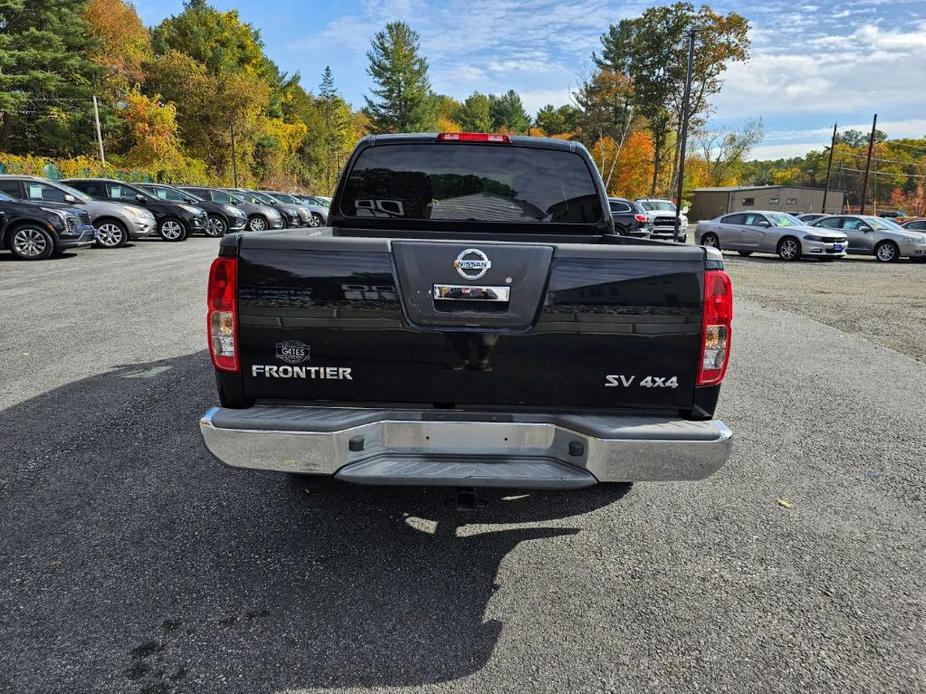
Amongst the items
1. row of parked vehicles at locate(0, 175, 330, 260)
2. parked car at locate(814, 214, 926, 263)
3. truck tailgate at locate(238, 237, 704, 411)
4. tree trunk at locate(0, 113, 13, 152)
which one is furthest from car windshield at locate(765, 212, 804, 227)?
tree trunk at locate(0, 113, 13, 152)

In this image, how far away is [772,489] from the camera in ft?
12.3

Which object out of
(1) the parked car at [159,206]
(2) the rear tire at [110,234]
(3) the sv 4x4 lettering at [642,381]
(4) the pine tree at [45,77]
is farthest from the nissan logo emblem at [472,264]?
(4) the pine tree at [45,77]

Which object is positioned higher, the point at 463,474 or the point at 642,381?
the point at 642,381

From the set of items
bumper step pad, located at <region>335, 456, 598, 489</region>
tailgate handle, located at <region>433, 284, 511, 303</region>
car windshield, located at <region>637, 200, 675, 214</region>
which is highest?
car windshield, located at <region>637, 200, 675, 214</region>

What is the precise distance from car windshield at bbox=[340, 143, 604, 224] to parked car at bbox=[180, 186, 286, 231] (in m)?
21.5

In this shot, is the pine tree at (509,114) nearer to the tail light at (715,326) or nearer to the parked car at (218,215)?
the parked car at (218,215)

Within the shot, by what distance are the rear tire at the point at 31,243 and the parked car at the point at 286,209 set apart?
1272 cm

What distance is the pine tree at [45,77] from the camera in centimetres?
4100

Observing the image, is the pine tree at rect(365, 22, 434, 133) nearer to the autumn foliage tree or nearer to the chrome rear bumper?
the autumn foliage tree

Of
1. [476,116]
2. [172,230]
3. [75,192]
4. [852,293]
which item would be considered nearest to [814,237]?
[852,293]

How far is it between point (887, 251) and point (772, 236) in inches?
170

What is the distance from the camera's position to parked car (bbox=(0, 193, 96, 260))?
13.1 m

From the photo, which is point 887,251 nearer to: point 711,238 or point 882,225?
point 882,225

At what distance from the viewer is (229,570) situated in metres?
2.80
